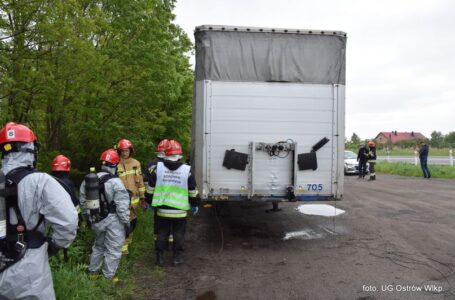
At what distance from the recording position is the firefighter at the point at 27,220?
2.85 m

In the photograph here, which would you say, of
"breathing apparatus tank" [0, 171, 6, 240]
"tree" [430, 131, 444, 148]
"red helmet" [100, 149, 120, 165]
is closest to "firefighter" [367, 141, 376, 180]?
"red helmet" [100, 149, 120, 165]

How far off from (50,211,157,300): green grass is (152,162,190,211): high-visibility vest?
3.18ft

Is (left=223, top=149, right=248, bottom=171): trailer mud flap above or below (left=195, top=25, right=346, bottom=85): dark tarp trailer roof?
below

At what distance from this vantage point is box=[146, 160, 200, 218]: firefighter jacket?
586 cm

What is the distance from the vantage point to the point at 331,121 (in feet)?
22.4

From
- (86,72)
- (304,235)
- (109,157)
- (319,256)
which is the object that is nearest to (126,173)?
(109,157)

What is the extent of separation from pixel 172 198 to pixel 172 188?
0.15 meters

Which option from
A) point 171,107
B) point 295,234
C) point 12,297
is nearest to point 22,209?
point 12,297

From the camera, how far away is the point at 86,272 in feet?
17.5

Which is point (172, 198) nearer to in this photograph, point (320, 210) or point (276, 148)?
point (276, 148)

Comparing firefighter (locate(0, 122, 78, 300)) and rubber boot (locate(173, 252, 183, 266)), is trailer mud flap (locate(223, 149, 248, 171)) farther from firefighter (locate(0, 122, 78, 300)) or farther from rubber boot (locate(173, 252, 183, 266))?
firefighter (locate(0, 122, 78, 300))

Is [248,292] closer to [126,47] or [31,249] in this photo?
[31,249]

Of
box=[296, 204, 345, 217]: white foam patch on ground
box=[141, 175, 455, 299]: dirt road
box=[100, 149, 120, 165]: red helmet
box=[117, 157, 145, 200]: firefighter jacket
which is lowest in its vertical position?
box=[141, 175, 455, 299]: dirt road

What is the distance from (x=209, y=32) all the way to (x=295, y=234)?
4.10m
